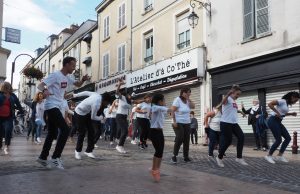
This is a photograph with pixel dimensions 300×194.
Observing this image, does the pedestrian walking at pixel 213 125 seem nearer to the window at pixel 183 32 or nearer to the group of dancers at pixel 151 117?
the group of dancers at pixel 151 117

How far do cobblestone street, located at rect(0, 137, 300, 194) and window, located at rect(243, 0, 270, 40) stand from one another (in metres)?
7.56

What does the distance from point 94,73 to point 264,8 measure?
19.7 metres

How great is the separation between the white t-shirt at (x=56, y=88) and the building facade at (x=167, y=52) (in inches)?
454

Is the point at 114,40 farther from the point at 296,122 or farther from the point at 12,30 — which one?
the point at 296,122

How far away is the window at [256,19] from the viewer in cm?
1562

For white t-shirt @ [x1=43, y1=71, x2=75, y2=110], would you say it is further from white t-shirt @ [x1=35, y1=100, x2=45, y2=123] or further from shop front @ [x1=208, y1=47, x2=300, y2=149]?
shop front @ [x1=208, y1=47, x2=300, y2=149]

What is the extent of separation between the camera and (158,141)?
22.7 ft

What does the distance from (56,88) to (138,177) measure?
2.08m

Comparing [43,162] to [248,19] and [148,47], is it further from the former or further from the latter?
[148,47]

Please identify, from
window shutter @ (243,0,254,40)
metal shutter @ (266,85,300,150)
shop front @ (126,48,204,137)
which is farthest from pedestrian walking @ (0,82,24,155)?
shop front @ (126,48,204,137)

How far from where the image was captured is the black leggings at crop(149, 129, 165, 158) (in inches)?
269

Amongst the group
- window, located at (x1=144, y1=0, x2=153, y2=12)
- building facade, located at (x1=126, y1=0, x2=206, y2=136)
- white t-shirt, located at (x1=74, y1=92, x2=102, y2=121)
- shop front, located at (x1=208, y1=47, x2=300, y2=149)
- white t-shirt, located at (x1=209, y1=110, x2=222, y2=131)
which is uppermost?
window, located at (x1=144, y1=0, x2=153, y2=12)

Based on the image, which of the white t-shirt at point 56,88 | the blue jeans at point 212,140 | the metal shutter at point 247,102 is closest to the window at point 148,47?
the metal shutter at point 247,102

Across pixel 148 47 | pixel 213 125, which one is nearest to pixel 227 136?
pixel 213 125
